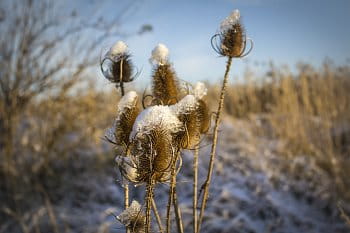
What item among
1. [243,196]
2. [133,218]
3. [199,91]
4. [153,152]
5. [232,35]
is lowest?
[243,196]

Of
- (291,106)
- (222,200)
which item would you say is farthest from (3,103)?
(291,106)

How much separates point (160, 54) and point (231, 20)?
0.21 m

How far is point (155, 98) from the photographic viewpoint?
0.84m

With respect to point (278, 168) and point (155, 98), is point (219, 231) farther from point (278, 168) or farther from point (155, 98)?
point (155, 98)

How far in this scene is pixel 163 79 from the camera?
0.82 m

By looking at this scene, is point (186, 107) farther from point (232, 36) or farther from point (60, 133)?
point (60, 133)

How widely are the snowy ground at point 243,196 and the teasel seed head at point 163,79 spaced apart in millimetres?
1762

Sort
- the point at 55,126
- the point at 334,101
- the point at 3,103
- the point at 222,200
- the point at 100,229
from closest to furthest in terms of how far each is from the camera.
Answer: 1. the point at 100,229
2. the point at 222,200
3. the point at 3,103
4. the point at 55,126
5. the point at 334,101

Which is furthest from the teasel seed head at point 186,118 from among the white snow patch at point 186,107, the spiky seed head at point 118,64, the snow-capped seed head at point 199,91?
the spiky seed head at point 118,64

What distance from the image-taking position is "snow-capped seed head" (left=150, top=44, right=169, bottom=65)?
0.80 m

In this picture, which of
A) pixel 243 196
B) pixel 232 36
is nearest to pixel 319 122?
pixel 243 196

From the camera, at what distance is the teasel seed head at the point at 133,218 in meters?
0.65

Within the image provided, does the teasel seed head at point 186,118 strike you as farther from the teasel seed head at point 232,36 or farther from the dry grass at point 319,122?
Answer: the dry grass at point 319,122

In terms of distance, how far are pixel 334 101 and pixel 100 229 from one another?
10.7 ft
